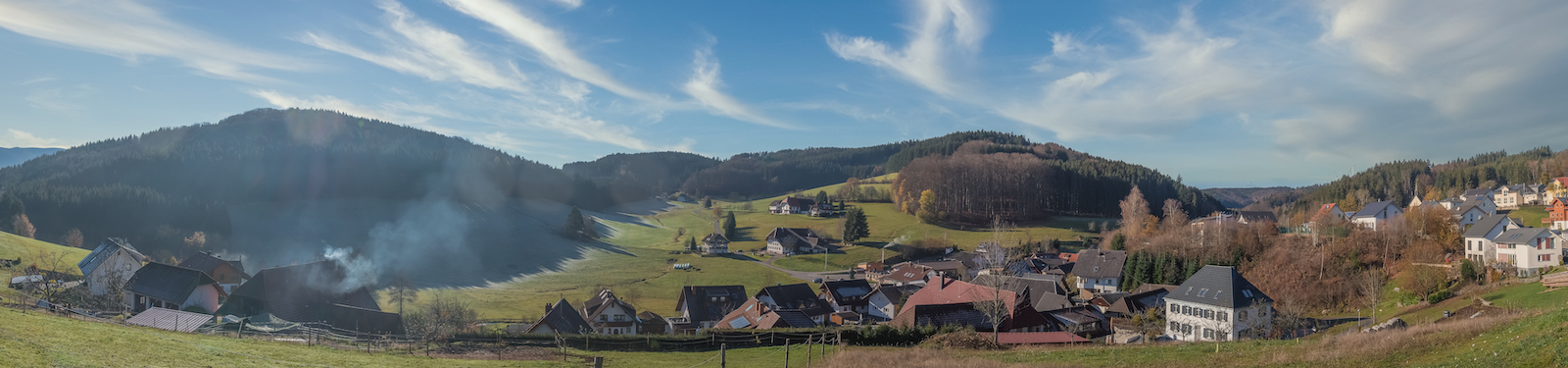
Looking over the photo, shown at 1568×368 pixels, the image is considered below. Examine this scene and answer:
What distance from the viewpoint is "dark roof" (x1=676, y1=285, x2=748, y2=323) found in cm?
5816

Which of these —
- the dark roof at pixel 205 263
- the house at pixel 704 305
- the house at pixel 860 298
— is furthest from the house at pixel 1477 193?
the dark roof at pixel 205 263

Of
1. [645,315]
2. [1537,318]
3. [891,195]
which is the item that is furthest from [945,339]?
[891,195]

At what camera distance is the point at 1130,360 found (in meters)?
23.6

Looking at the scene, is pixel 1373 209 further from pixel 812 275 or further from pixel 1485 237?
pixel 812 275

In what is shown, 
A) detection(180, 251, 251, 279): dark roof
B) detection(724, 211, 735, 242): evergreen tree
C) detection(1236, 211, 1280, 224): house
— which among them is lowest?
detection(180, 251, 251, 279): dark roof

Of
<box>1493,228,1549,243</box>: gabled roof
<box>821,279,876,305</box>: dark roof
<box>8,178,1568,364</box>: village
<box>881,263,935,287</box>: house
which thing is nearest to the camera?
<box>8,178,1568,364</box>: village

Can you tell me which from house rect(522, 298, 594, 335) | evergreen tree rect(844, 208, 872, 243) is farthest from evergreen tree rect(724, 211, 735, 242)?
house rect(522, 298, 594, 335)

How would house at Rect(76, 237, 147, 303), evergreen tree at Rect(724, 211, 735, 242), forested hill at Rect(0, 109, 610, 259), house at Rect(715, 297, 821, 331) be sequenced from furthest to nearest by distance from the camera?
evergreen tree at Rect(724, 211, 735, 242) < forested hill at Rect(0, 109, 610, 259) < house at Rect(715, 297, 821, 331) < house at Rect(76, 237, 147, 303)

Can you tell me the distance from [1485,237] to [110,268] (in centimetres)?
9899

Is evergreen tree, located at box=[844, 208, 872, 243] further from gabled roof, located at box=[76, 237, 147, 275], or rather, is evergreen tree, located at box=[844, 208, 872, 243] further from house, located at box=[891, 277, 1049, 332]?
gabled roof, located at box=[76, 237, 147, 275]

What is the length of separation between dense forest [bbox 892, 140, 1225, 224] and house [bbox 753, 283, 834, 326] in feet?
194

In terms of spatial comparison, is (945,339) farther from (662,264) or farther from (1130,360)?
(662,264)

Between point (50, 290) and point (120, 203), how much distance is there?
51550 mm

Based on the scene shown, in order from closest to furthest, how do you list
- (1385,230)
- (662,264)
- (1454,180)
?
(1385,230), (662,264), (1454,180)
